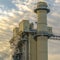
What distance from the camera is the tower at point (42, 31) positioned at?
66.8 m

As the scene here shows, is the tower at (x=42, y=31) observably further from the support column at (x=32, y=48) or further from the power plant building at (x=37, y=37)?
the support column at (x=32, y=48)

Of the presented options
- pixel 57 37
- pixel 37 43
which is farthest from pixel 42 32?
pixel 57 37

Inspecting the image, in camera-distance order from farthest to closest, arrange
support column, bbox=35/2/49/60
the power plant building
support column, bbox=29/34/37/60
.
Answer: support column, bbox=29/34/37/60
the power plant building
support column, bbox=35/2/49/60

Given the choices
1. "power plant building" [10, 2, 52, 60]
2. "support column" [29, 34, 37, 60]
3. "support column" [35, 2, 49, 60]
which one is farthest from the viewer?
"support column" [29, 34, 37, 60]

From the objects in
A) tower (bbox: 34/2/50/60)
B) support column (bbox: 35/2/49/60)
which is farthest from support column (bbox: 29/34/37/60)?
support column (bbox: 35/2/49/60)

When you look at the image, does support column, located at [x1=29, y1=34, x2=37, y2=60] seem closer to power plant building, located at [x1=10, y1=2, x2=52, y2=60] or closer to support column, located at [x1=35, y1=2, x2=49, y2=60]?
power plant building, located at [x1=10, y1=2, x2=52, y2=60]

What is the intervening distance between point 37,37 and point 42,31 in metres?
1.98

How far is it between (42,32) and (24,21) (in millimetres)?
6823

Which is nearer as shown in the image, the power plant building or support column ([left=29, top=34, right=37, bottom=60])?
the power plant building

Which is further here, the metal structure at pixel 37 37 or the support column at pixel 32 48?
the support column at pixel 32 48

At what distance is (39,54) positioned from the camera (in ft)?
220

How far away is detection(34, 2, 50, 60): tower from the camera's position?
66812mm

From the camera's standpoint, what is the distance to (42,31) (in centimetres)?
6844

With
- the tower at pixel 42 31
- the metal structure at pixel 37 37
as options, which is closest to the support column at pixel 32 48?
the metal structure at pixel 37 37
